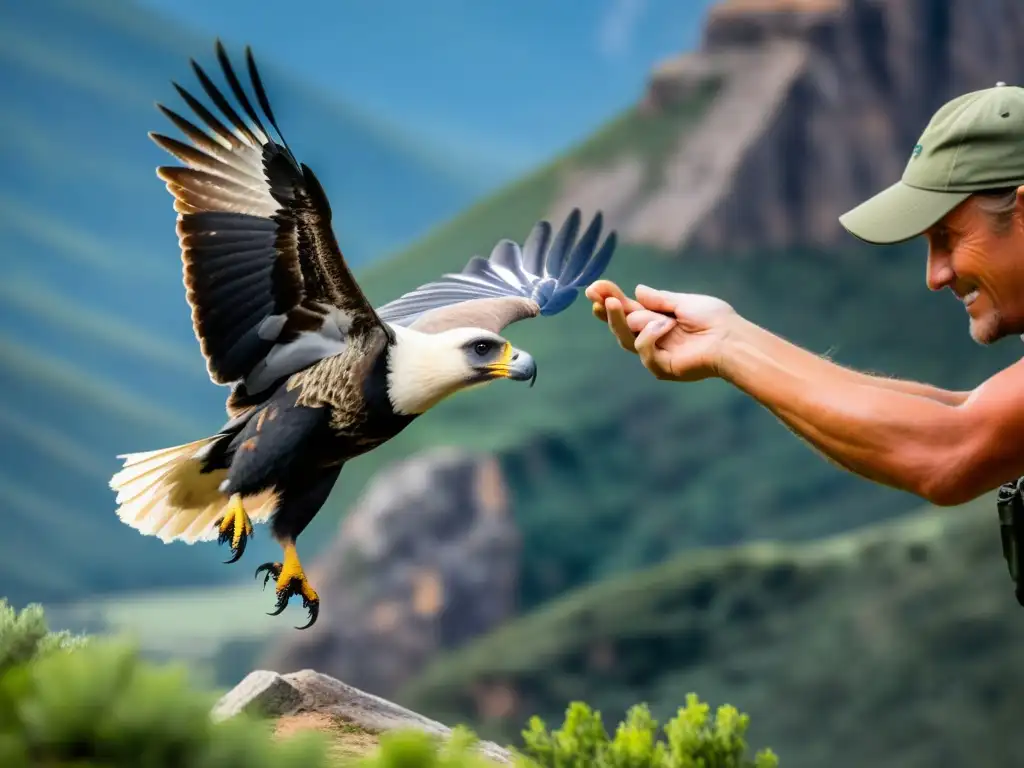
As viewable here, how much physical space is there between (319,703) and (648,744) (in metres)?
0.80

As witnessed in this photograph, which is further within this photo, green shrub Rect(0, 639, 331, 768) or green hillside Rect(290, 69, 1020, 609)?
green hillside Rect(290, 69, 1020, 609)

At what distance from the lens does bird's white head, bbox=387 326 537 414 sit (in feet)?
10.7

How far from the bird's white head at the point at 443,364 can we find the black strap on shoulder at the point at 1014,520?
1.34m

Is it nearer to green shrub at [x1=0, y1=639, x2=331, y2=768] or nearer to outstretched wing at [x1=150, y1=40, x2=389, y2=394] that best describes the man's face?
green shrub at [x1=0, y1=639, x2=331, y2=768]

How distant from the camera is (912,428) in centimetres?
172

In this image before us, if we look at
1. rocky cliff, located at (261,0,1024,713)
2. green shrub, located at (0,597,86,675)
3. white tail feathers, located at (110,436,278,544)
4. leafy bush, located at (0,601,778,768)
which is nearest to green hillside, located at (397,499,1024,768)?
rocky cliff, located at (261,0,1024,713)

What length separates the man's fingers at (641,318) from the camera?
200cm

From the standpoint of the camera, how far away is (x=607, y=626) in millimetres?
9398

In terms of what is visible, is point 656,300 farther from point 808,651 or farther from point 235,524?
point 808,651

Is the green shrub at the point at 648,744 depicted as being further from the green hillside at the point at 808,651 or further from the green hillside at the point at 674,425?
the green hillside at the point at 674,425

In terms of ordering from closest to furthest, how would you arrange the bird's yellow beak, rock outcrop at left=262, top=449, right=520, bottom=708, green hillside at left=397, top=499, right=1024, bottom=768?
the bird's yellow beak → green hillside at left=397, top=499, right=1024, bottom=768 → rock outcrop at left=262, top=449, right=520, bottom=708

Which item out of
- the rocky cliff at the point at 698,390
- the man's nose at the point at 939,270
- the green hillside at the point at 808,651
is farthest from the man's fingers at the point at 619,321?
the rocky cliff at the point at 698,390

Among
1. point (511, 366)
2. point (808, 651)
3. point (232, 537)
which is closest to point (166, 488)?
point (232, 537)

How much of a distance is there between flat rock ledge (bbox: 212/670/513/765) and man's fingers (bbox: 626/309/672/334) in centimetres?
125
